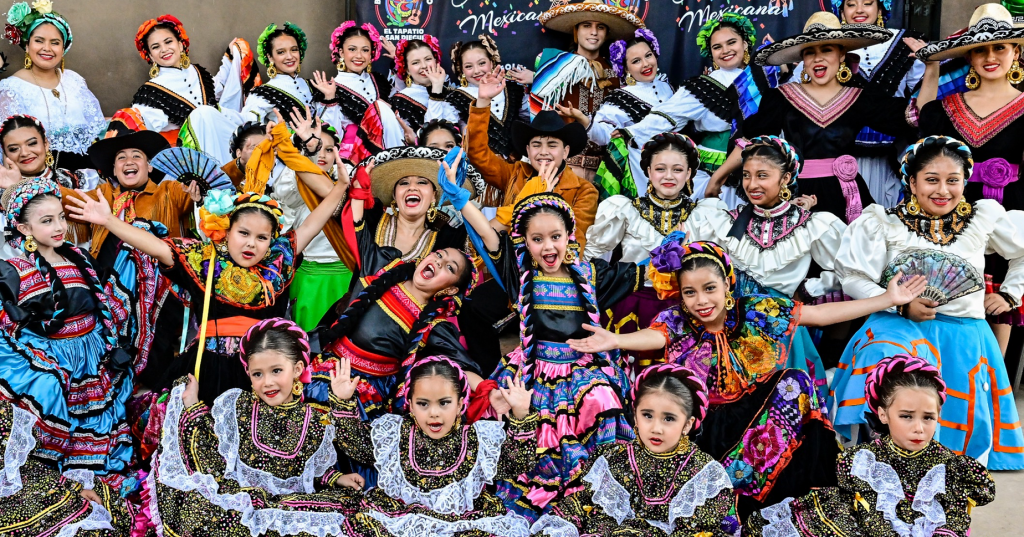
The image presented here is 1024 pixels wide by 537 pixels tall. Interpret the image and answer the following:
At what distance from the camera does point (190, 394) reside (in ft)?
13.0

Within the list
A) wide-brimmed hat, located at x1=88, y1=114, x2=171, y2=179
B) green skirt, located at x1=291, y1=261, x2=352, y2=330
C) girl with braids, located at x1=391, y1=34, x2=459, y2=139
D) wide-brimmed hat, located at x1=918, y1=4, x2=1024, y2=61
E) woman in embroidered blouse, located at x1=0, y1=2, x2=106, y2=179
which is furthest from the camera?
girl with braids, located at x1=391, y1=34, x2=459, y2=139

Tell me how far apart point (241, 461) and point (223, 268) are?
3.65ft

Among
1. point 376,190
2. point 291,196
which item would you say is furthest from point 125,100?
point 376,190

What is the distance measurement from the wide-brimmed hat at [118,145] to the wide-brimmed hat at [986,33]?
4703 mm

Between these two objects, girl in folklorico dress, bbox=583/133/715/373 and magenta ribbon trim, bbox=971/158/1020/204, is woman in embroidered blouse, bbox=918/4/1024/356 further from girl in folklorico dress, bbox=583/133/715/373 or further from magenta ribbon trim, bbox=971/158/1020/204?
girl in folklorico dress, bbox=583/133/715/373

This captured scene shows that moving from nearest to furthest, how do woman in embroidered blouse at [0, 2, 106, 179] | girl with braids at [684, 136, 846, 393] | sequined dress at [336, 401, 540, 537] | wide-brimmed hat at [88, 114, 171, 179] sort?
1. sequined dress at [336, 401, 540, 537]
2. girl with braids at [684, 136, 846, 393]
3. wide-brimmed hat at [88, 114, 171, 179]
4. woman in embroidered blouse at [0, 2, 106, 179]

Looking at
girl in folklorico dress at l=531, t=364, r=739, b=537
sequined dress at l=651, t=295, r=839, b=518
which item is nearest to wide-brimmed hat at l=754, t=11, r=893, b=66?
sequined dress at l=651, t=295, r=839, b=518

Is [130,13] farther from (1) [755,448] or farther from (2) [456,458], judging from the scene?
(1) [755,448]

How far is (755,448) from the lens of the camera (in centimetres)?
401

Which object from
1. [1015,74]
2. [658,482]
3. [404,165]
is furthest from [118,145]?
[1015,74]

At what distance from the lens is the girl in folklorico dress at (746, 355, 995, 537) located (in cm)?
346

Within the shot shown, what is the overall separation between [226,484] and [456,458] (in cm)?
92

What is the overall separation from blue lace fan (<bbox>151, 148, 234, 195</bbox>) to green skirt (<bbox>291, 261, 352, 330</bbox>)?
2.19ft

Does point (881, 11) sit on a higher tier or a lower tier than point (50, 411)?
higher
